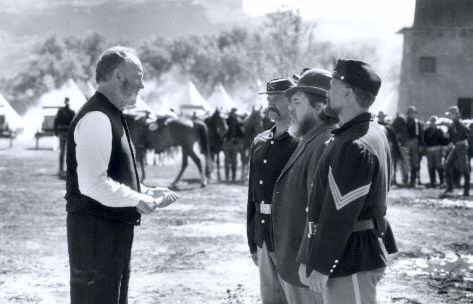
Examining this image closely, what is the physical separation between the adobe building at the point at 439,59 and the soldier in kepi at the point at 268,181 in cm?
3673

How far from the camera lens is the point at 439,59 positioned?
4134 cm

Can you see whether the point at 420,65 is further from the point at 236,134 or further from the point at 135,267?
the point at 135,267

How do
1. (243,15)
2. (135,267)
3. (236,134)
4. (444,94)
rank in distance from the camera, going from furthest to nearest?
1. (243,15)
2. (444,94)
3. (236,134)
4. (135,267)

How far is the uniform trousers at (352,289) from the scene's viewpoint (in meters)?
→ 3.34

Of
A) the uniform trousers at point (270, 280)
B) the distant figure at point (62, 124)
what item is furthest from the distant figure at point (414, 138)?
the uniform trousers at point (270, 280)

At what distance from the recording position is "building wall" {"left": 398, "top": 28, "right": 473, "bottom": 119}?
40469 millimetres

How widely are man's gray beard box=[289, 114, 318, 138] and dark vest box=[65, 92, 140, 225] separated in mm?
1000

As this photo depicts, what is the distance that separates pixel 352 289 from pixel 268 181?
127cm

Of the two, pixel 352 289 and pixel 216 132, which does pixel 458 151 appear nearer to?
pixel 216 132

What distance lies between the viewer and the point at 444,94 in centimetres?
4072

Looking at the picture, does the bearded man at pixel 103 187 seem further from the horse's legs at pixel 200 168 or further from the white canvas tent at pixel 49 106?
the white canvas tent at pixel 49 106

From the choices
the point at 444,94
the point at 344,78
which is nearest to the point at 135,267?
the point at 344,78

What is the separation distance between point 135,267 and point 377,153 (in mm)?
5114

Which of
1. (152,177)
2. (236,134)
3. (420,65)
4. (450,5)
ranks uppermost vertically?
(450,5)
